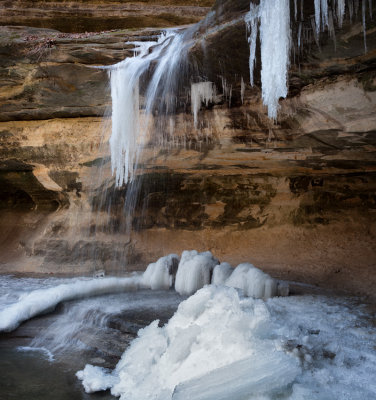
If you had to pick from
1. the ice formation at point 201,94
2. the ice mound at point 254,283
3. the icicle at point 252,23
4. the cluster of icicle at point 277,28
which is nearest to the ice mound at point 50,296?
the ice mound at point 254,283

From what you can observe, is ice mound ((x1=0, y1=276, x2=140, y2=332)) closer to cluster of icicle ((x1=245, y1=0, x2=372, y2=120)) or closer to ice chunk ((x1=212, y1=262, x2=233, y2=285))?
ice chunk ((x1=212, y1=262, x2=233, y2=285))

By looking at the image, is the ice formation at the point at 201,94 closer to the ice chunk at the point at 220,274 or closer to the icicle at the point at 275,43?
the icicle at the point at 275,43

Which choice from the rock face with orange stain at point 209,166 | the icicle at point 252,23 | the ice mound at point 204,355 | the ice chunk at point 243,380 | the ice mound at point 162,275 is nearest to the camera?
the ice chunk at point 243,380

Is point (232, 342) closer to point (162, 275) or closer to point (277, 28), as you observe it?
point (277, 28)

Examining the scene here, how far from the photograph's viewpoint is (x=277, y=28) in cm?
525

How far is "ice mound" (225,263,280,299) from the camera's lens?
6242 millimetres

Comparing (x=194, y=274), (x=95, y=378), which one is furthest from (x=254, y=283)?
(x=95, y=378)

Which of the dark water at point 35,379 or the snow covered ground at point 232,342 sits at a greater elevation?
the snow covered ground at point 232,342

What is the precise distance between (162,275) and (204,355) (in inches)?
154

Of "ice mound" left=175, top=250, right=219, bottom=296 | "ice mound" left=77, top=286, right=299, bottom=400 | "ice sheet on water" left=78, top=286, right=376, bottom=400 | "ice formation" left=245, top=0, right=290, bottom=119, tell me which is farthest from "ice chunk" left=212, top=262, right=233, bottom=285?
"ice formation" left=245, top=0, right=290, bottom=119

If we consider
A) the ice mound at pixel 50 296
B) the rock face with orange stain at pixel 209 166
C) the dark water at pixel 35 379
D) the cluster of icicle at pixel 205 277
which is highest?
the rock face with orange stain at pixel 209 166

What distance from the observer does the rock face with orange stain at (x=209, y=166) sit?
6.39 m

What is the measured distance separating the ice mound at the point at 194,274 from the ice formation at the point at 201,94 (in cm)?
260

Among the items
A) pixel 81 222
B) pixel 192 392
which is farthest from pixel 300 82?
pixel 81 222
